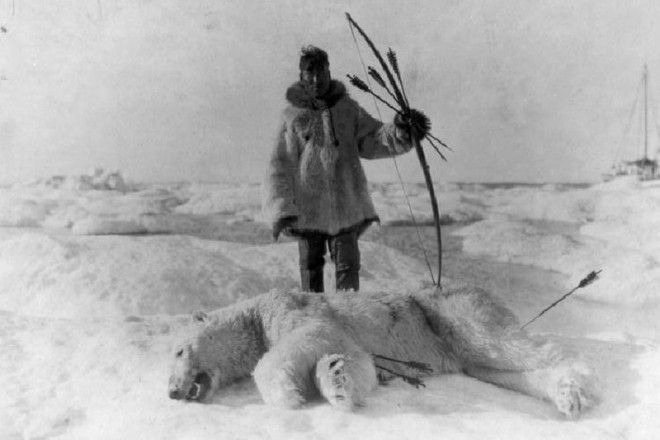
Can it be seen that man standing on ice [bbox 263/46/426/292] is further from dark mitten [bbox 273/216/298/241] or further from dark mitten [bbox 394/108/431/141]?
dark mitten [bbox 394/108/431/141]

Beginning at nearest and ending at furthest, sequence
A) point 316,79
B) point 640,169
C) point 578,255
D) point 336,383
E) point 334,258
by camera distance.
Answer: point 336,383 < point 316,79 < point 334,258 < point 578,255 < point 640,169

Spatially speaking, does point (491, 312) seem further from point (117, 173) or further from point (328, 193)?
point (117, 173)

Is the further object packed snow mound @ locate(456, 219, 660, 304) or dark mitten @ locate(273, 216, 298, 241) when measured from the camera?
packed snow mound @ locate(456, 219, 660, 304)

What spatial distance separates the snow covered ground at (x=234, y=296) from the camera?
5.26 feet

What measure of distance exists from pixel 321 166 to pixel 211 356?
4.04 ft

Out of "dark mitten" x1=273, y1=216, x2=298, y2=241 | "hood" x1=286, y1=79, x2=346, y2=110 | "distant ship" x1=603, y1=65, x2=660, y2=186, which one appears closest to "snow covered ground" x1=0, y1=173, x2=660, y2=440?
"distant ship" x1=603, y1=65, x2=660, y2=186

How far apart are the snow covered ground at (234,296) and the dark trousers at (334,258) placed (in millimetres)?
230

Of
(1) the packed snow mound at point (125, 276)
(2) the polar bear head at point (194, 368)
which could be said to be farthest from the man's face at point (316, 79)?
(2) the polar bear head at point (194, 368)

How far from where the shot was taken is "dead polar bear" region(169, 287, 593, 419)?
1.67 meters

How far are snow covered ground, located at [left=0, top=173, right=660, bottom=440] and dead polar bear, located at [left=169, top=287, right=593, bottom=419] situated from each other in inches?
2.7

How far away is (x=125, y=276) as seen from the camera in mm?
3635

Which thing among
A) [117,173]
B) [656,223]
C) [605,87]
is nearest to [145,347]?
[117,173]

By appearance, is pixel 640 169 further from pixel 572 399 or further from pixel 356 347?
pixel 356 347

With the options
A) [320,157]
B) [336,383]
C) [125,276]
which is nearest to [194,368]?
[336,383]
